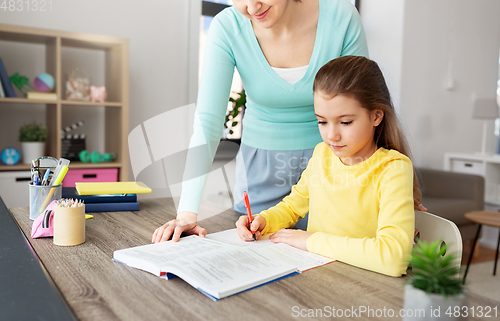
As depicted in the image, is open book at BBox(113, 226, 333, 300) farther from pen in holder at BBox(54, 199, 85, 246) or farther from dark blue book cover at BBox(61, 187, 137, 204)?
dark blue book cover at BBox(61, 187, 137, 204)

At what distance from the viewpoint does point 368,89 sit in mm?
987

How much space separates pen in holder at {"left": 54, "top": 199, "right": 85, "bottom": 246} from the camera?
0.89 m

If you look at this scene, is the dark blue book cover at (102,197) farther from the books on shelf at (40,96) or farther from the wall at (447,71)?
the wall at (447,71)

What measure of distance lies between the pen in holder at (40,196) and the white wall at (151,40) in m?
2.01

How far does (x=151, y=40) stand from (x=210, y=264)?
275 cm

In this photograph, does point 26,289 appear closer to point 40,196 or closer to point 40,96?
point 40,196

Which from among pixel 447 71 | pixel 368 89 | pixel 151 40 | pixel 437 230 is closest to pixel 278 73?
pixel 368 89

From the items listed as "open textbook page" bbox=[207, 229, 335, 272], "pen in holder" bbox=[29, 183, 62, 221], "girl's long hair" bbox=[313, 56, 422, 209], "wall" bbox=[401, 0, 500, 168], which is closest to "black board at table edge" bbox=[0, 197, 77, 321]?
"pen in holder" bbox=[29, 183, 62, 221]

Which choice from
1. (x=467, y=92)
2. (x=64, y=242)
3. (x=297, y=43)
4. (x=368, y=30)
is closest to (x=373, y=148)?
(x=297, y=43)

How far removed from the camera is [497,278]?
2789 millimetres

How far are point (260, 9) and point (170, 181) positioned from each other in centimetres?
248

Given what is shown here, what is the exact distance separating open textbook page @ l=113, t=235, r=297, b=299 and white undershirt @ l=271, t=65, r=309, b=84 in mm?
559

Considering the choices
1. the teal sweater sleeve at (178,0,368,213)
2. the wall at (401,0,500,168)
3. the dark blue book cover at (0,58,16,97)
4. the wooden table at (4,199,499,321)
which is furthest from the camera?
the wall at (401,0,500,168)

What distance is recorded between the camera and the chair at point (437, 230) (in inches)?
36.2
